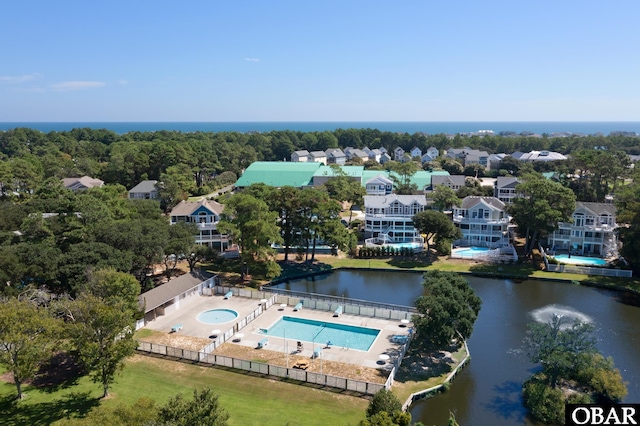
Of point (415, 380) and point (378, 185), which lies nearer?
point (415, 380)

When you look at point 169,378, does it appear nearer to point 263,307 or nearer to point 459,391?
point 263,307

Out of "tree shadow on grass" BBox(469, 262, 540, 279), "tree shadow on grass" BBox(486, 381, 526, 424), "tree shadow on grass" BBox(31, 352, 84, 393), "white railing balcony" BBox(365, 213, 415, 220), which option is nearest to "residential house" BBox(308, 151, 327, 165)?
"white railing balcony" BBox(365, 213, 415, 220)

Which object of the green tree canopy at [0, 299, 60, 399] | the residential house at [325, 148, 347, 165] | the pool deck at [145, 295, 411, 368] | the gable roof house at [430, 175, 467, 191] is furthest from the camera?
the residential house at [325, 148, 347, 165]

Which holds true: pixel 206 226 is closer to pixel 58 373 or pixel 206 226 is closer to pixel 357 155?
pixel 58 373

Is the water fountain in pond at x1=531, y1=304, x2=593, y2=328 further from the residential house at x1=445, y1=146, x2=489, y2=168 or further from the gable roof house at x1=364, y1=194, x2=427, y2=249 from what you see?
the residential house at x1=445, y1=146, x2=489, y2=168

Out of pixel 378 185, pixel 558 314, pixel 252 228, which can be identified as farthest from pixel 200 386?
pixel 378 185

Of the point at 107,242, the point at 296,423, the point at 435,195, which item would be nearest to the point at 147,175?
the point at 107,242
